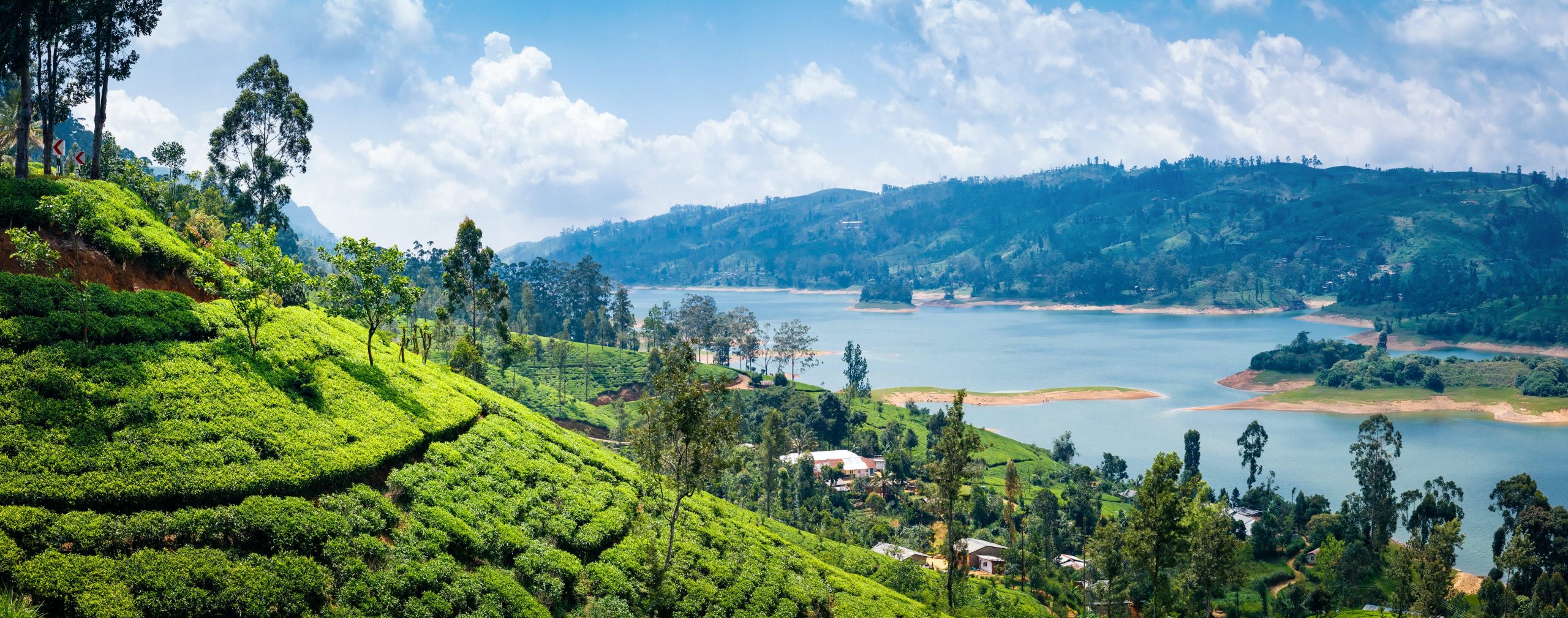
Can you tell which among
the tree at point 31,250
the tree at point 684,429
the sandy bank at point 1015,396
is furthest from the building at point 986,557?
the sandy bank at point 1015,396

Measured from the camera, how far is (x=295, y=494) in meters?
17.0

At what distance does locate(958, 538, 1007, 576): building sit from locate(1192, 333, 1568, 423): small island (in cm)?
6809

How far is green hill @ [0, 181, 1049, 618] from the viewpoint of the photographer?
45.5 ft

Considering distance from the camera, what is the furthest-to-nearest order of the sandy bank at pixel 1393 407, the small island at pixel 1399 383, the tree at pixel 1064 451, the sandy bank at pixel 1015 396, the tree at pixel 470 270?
the sandy bank at pixel 1015 396 < the small island at pixel 1399 383 < the sandy bank at pixel 1393 407 < the tree at pixel 1064 451 < the tree at pixel 470 270

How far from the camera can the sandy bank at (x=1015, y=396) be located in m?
109

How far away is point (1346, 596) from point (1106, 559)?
74.9 ft

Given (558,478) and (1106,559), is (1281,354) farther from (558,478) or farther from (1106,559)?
(558,478)

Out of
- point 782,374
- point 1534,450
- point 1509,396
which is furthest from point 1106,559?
point 1509,396

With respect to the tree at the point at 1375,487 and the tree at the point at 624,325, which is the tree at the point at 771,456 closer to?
the tree at the point at 1375,487

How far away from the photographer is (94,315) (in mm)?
19156

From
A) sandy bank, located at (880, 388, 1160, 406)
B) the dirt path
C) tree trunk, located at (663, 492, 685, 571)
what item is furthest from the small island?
tree trunk, located at (663, 492, 685, 571)

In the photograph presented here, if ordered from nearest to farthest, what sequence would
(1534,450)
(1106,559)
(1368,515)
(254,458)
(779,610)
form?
1. (254,458)
2. (779,610)
3. (1106,559)
4. (1368,515)
5. (1534,450)

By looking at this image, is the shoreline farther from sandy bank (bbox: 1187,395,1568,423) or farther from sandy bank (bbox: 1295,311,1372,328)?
sandy bank (bbox: 1295,311,1372,328)

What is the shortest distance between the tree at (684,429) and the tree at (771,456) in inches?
1112
